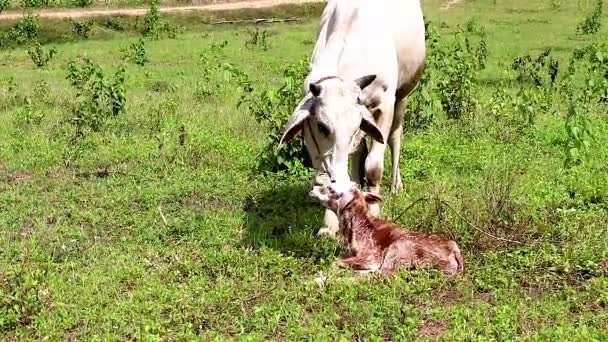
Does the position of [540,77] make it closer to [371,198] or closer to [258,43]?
[258,43]

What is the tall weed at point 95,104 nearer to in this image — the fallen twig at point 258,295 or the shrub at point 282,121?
the shrub at point 282,121

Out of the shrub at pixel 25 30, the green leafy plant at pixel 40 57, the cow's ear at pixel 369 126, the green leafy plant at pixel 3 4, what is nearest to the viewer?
the cow's ear at pixel 369 126

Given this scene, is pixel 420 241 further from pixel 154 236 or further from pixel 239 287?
pixel 154 236

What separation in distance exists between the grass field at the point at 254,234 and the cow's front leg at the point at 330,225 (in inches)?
3.4

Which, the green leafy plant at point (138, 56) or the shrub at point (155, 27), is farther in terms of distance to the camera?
the shrub at point (155, 27)

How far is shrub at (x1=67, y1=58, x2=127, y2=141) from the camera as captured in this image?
9148 mm

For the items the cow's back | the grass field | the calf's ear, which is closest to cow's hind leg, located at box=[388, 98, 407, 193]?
the grass field

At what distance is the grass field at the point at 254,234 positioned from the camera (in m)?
4.25

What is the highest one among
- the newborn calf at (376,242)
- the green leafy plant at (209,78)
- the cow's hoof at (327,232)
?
the newborn calf at (376,242)

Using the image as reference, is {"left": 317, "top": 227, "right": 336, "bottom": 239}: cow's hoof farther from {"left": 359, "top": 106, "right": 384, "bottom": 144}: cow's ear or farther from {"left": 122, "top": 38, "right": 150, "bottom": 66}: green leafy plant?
{"left": 122, "top": 38, "right": 150, "bottom": 66}: green leafy plant

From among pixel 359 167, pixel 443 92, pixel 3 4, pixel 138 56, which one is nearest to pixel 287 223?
pixel 359 167

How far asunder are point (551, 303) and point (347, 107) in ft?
5.32

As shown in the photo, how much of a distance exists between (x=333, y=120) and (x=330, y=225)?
0.95 m

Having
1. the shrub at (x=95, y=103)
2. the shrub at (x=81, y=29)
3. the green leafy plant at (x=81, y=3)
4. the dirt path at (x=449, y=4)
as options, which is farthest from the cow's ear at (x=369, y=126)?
the green leafy plant at (x=81, y=3)
